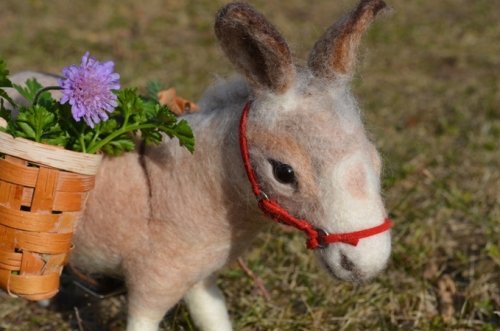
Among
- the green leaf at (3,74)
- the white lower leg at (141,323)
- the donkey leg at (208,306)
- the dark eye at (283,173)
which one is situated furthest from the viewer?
the donkey leg at (208,306)

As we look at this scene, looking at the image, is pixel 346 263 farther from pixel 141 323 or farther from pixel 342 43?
pixel 141 323

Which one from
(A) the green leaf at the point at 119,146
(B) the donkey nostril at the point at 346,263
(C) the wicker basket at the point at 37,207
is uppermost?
(B) the donkey nostril at the point at 346,263

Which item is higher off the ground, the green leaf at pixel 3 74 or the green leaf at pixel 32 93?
the green leaf at pixel 3 74

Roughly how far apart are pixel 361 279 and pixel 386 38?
5282 mm

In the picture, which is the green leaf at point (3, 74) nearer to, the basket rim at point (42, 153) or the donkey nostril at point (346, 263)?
the basket rim at point (42, 153)

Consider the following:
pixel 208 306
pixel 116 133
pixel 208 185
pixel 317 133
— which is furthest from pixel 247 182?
pixel 208 306

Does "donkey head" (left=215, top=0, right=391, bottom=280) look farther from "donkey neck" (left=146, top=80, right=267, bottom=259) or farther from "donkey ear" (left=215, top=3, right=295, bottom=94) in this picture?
"donkey neck" (left=146, top=80, right=267, bottom=259)

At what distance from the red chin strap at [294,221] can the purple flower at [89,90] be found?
1.29 ft

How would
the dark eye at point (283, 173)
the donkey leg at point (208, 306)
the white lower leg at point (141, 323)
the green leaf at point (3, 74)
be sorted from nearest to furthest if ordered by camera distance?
the dark eye at point (283, 173)
the green leaf at point (3, 74)
the white lower leg at point (141, 323)
the donkey leg at point (208, 306)

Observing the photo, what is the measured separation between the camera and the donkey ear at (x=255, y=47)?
71.1 inches

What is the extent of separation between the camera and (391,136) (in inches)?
179

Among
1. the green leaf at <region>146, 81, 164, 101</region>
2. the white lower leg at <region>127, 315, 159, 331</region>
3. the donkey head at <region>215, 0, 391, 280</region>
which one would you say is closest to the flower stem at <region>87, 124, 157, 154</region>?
the donkey head at <region>215, 0, 391, 280</region>

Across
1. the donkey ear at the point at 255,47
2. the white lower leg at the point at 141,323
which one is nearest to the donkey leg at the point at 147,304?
the white lower leg at the point at 141,323

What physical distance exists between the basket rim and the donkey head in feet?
1.65
